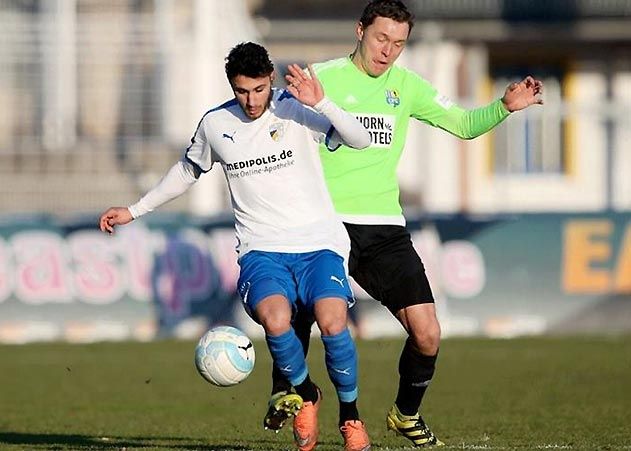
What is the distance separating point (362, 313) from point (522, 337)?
76.9 inches

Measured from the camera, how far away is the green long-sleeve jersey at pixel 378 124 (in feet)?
32.1

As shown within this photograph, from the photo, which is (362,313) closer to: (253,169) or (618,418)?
(618,418)

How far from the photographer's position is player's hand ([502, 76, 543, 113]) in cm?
970

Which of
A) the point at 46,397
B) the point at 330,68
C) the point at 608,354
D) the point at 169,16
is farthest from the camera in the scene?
the point at 169,16

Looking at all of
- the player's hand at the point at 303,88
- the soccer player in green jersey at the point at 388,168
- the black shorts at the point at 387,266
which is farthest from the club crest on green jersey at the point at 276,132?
the black shorts at the point at 387,266

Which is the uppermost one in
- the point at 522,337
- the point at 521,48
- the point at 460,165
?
the point at 521,48

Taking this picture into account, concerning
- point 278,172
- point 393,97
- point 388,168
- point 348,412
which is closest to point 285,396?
point 348,412

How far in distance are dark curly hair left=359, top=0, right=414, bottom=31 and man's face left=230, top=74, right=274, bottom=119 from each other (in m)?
0.91

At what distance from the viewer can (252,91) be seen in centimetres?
899

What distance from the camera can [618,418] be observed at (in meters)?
11.8

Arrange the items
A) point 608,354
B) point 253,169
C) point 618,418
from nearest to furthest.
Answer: point 253,169
point 618,418
point 608,354

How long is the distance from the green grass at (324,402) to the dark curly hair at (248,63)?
2.36 m

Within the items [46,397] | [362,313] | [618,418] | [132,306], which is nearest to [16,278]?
[132,306]

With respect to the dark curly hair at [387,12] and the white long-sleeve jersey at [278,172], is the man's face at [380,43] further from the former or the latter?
the white long-sleeve jersey at [278,172]
